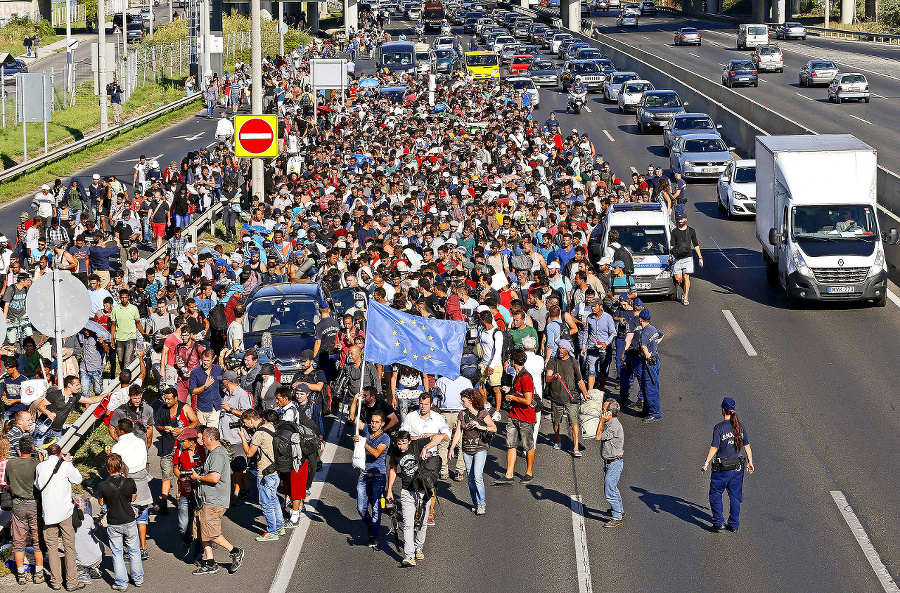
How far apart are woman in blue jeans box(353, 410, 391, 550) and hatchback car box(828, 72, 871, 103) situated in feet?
146

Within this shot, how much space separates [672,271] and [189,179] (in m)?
14.2

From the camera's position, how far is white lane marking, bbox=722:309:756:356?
21.5 metres

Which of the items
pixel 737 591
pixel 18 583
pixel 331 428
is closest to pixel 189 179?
pixel 331 428

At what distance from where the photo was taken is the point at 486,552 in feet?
43.8

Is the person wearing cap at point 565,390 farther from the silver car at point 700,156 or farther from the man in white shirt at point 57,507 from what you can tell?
the silver car at point 700,156

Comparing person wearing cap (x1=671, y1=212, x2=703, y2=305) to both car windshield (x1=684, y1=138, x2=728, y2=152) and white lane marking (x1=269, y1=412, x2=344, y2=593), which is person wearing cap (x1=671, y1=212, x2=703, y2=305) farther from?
car windshield (x1=684, y1=138, x2=728, y2=152)

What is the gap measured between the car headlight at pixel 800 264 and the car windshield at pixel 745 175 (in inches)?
372

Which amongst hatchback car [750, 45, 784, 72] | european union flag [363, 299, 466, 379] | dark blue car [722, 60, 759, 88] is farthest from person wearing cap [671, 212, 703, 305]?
hatchback car [750, 45, 784, 72]

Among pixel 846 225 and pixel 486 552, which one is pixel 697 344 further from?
pixel 486 552

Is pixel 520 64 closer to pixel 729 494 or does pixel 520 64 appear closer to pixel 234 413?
pixel 234 413

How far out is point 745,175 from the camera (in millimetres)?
33125

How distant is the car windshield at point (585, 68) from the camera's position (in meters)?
62.2

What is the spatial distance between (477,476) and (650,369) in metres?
4.34

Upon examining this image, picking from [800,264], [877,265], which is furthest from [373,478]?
[877,265]
